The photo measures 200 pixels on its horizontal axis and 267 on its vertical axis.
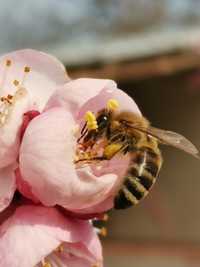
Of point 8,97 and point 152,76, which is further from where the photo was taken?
point 152,76

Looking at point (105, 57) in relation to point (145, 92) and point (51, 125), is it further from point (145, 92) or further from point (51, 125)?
point (51, 125)

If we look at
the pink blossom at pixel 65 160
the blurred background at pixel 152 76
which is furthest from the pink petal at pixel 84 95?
the blurred background at pixel 152 76

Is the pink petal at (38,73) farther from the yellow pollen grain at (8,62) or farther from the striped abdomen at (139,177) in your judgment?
the striped abdomen at (139,177)

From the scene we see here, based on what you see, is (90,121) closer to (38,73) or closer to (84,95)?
(84,95)

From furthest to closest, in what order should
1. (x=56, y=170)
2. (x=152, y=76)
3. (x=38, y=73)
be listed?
(x=152, y=76), (x=38, y=73), (x=56, y=170)

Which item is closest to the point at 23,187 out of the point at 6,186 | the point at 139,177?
the point at 6,186

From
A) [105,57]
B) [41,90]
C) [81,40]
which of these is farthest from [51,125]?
[81,40]

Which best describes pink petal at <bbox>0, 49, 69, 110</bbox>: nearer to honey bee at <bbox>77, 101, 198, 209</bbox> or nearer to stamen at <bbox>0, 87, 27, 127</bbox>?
stamen at <bbox>0, 87, 27, 127</bbox>
